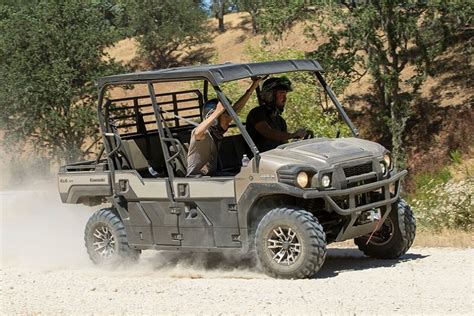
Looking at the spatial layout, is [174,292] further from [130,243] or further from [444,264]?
[444,264]

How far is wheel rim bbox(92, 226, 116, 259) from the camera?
11.8 metres

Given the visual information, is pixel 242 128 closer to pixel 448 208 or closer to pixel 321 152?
pixel 321 152

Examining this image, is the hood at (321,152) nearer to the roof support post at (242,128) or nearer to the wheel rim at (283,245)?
the roof support post at (242,128)

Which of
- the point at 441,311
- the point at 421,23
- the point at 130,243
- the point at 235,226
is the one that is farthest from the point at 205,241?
the point at 421,23

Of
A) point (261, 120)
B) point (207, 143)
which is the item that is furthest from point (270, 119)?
point (207, 143)

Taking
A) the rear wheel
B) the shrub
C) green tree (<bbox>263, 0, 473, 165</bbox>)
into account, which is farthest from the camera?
green tree (<bbox>263, 0, 473, 165</bbox>)

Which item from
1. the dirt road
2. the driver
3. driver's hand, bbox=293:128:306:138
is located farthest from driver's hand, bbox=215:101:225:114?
the dirt road

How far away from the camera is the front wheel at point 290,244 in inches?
380

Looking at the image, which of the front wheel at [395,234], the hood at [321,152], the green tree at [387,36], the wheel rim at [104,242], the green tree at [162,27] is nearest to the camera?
the hood at [321,152]

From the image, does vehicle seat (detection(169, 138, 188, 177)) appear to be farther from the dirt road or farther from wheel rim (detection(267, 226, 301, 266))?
wheel rim (detection(267, 226, 301, 266))

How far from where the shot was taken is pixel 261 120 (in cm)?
1130

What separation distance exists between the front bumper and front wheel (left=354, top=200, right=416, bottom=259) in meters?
0.31

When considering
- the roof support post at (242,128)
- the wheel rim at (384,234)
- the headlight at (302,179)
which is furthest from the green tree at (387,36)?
the headlight at (302,179)

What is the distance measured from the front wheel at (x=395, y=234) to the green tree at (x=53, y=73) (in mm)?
34719
